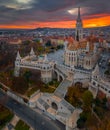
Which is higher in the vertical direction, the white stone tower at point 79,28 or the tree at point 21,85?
the white stone tower at point 79,28

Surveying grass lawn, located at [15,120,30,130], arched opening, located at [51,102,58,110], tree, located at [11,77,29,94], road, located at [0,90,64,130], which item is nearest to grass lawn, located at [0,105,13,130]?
road, located at [0,90,64,130]

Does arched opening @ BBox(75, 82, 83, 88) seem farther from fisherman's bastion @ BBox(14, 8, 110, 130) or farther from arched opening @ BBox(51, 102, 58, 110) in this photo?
arched opening @ BBox(51, 102, 58, 110)

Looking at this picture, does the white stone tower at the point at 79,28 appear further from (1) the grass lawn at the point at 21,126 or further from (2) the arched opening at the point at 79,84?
(1) the grass lawn at the point at 21,126

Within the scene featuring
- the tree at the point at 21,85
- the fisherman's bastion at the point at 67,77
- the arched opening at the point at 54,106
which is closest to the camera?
the fisherman's bastion at the point at 67,77

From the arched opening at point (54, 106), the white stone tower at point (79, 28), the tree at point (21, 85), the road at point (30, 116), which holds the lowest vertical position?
the road at point (30, 116)

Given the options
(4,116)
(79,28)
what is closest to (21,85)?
(4,116)

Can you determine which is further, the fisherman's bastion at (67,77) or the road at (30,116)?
the fisherman's bastion at (67,77)

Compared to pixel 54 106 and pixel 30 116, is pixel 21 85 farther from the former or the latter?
pixel 54 106

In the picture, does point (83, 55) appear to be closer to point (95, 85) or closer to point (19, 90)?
point (95, 85)

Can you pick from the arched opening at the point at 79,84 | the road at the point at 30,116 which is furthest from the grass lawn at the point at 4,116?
the arched opening at the point at 79,84
